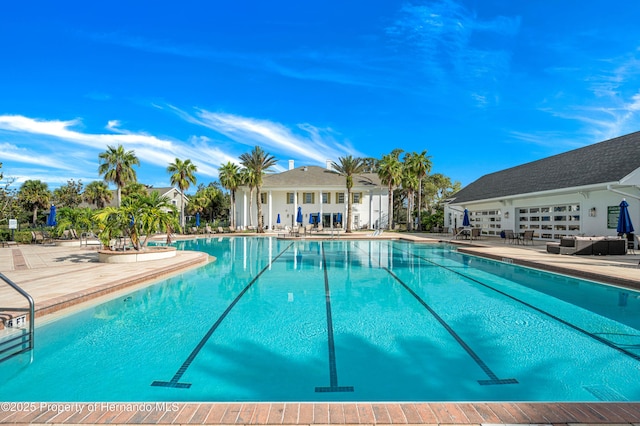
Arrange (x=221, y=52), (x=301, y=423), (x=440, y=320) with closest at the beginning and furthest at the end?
(x=301, y=423), (x=440, y=320), (x=221, y=52)

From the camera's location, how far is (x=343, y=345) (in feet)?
16.3

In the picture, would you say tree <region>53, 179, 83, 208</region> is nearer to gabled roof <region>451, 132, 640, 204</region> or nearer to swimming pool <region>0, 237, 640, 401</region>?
swimming pool <region>0, 237, 640, 401</region>

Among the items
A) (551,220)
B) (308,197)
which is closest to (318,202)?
(308,197)

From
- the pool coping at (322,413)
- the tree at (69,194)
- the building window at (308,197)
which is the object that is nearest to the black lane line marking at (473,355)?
the pool coping at (322,413)

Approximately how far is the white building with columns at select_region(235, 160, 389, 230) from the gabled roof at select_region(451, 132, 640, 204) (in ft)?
44.2

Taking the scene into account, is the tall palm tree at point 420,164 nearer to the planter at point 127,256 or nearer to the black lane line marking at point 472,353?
the planter at point 127,256

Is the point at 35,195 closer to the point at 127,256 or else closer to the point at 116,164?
the point at 116,164

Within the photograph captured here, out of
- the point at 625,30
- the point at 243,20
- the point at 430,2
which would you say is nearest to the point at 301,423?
the point at 430,2

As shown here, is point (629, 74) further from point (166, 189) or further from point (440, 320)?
point (166, 189)

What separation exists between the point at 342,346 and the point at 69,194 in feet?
181

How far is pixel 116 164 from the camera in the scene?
31.5 m

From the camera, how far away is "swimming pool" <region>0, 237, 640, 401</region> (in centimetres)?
361

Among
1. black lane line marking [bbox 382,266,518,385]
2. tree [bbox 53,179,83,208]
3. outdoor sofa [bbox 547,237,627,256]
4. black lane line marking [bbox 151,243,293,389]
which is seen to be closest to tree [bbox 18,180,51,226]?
tree [bbox 53,179,83,208]

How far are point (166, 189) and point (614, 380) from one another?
2118 inches
